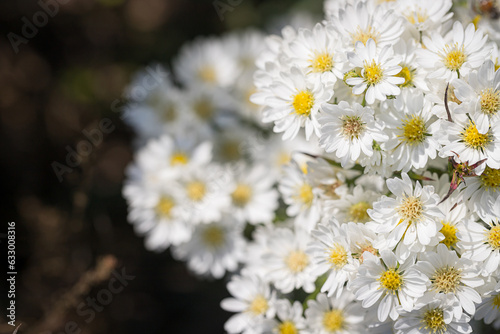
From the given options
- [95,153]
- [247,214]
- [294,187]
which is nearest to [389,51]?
[294,187]

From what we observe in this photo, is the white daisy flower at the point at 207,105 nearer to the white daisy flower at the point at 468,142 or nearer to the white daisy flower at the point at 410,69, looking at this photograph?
the white daisy flower at the point at 410,69

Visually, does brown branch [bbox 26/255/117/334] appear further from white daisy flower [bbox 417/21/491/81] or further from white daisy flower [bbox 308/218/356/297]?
white daisy flower [bbox 417/21/491/81]

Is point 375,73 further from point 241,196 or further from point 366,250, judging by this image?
point 241,196

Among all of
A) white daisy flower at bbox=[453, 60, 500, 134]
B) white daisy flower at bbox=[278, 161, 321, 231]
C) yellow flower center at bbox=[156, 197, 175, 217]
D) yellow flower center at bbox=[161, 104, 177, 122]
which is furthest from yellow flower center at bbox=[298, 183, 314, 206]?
yellow flower center at bbox=[161, 104, 177, 122]

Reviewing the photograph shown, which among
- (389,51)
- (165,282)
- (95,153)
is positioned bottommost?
(165,282)

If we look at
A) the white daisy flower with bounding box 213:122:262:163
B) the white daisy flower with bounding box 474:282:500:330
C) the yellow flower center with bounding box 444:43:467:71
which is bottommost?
the white daisy flower with bounding box 474:282:500:330

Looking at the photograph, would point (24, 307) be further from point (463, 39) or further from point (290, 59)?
point (463, 39)
